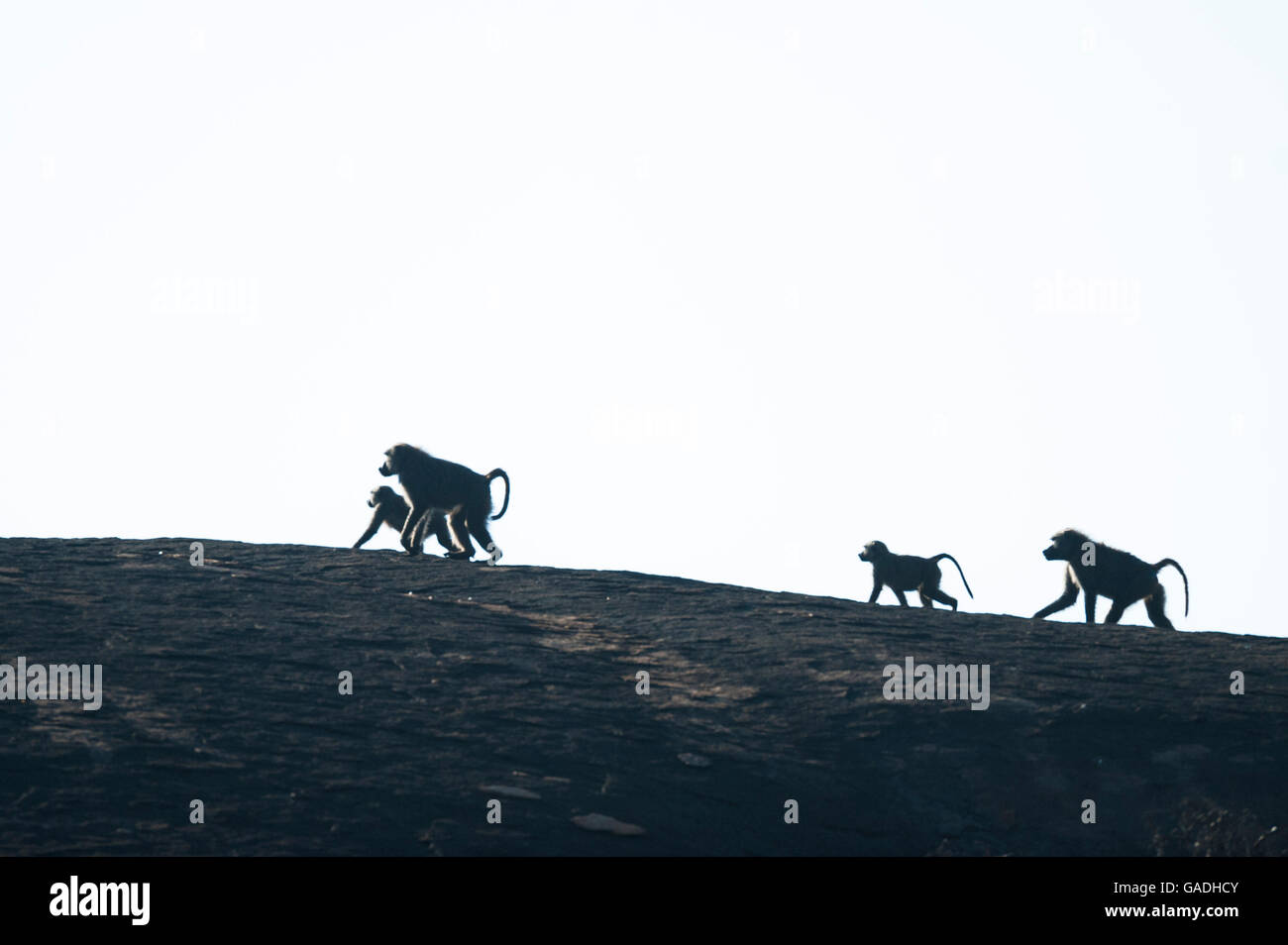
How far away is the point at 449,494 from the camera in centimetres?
1970

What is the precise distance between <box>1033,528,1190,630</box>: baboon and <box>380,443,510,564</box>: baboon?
25.9 feet

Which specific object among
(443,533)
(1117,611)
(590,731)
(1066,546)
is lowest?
(590,731)

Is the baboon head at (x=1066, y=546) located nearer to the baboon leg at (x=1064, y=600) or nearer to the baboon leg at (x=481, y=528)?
the baboon leg at (x=1064, y=600)

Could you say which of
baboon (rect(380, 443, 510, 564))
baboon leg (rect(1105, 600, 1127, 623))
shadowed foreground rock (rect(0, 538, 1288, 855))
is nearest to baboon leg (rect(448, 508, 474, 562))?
baboon (rect(380, 443, 510, 564))

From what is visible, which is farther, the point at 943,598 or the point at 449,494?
the point at 943,598

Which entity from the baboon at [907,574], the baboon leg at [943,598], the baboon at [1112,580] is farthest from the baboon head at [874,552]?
the baboon at [1112,580]

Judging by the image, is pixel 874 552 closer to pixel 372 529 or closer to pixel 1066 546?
pixel 1066 546

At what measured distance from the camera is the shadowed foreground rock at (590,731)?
9219 millimetres

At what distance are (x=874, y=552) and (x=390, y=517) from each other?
7501mm

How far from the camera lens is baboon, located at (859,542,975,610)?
827 inches

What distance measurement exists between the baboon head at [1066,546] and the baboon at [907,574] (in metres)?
1.99

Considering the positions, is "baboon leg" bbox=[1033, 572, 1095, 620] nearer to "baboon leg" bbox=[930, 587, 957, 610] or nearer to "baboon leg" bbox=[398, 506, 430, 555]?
"baboon leg" bbox=[930, 587, 957, 610]

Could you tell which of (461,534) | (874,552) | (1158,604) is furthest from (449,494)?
(1158,604)
